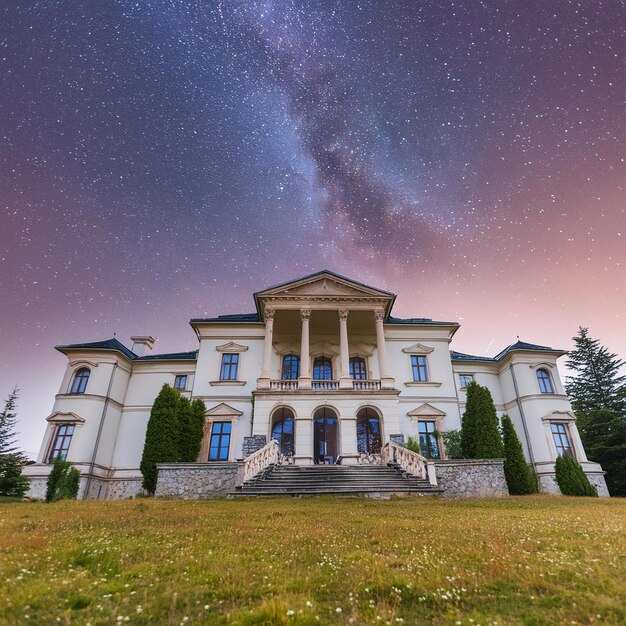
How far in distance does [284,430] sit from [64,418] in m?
14.6

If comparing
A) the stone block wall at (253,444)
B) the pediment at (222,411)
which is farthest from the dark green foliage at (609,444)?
the pediment at (222,411)

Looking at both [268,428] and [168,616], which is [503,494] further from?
[168,616]

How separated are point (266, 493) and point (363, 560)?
41.5 ft

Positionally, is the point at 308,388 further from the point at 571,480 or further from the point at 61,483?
the point at 571,480

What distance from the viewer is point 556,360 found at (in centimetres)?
2917

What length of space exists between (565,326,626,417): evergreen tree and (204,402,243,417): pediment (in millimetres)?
31222

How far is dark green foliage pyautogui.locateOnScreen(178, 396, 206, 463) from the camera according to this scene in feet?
77.0

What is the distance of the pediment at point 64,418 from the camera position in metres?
26.2

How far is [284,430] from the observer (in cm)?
2614

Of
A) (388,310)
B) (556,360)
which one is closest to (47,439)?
(388,310)

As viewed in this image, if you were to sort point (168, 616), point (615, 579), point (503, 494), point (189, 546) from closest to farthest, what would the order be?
point (168, 616) < point (615, 579) < point (189, 546) < point (503, 494)

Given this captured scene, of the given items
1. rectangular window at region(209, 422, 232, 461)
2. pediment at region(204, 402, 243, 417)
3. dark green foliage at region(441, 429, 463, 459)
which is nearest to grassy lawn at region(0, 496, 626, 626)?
dark green foliage at region(441, 429, 463, 459)

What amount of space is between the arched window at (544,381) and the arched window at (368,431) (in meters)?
12.3

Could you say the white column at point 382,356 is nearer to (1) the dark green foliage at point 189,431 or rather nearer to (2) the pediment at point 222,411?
(2) the pediment at point 222,411
